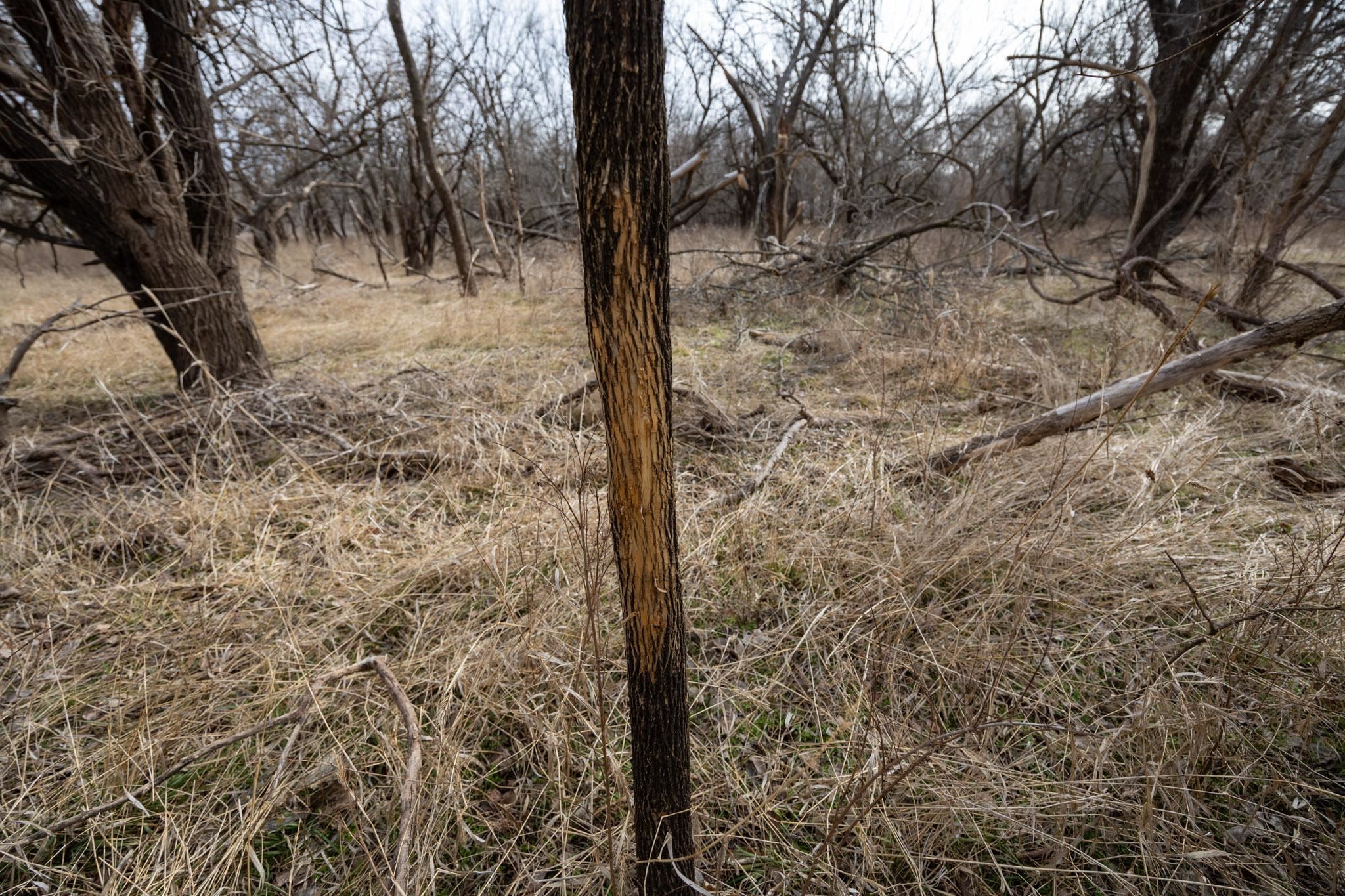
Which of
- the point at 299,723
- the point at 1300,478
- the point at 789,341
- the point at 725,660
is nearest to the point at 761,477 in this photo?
the point at 725,660

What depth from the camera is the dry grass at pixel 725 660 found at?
1103 mm

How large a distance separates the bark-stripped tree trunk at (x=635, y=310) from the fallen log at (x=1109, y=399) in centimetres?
158

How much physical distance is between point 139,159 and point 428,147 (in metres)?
4.49

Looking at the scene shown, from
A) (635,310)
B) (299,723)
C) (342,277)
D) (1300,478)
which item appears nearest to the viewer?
(635,310)

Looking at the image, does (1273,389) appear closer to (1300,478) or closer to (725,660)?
(1300,478)

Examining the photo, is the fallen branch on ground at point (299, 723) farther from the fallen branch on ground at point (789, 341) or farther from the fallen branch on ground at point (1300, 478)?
the fallen branch on ground at point (789, 341)

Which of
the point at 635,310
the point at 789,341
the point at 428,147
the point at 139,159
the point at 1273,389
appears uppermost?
the point at 428,147

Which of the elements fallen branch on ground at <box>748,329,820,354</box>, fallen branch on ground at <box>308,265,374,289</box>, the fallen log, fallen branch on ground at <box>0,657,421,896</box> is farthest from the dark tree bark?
fallen branch on ground at <box>308,265,374,289</box>

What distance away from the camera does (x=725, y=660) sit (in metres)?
1.59

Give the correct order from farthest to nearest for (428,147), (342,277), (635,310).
Result: 1. (342,277)
2. (428,147)
3. (635,310)

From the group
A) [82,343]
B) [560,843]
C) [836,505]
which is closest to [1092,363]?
[836,505]

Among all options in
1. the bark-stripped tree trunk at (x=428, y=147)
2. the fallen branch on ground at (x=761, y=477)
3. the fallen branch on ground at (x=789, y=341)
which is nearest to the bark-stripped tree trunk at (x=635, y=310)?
the fallen branch on ground at (x=761, y=477)

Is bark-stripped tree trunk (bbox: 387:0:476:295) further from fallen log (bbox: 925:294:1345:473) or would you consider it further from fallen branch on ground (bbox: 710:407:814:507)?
fallen log (bbox: 925:294:1345:473)

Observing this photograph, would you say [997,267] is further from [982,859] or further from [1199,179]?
[982,859]
